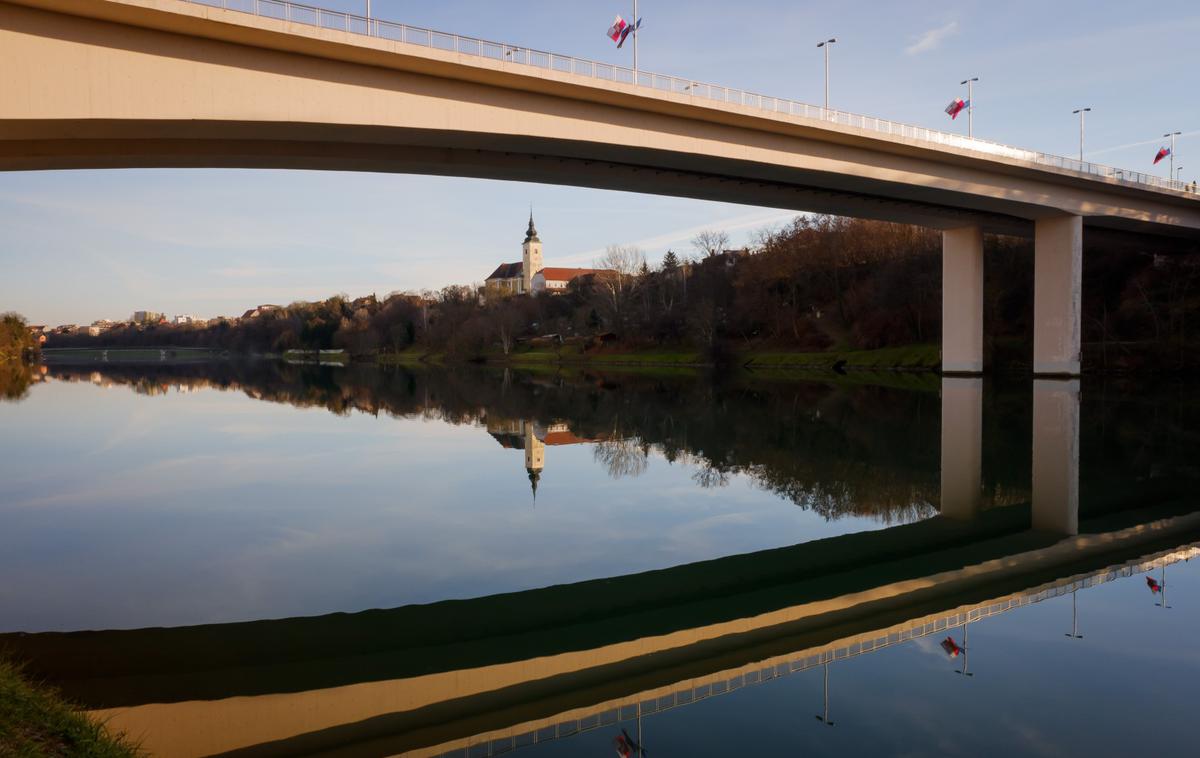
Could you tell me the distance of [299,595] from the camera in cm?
734

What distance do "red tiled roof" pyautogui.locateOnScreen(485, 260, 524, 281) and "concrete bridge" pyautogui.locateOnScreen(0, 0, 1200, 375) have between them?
436 ft

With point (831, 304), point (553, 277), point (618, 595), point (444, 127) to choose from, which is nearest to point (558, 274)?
point (553, 277)

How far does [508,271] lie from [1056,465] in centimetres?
15914

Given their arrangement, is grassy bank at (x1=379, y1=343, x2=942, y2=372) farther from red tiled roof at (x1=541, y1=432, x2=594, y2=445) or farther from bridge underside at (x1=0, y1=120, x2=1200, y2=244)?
red tiled roof at (x1=541, y1=432, x2=594, y2=445)

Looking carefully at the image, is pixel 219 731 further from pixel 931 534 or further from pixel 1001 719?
pixel 931 534

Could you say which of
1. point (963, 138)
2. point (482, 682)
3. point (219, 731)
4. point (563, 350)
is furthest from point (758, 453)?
point (563, 350)

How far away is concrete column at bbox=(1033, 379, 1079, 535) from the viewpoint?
10.2 metres

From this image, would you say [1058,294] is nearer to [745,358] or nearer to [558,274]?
[745,358]

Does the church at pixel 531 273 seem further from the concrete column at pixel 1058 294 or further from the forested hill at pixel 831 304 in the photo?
the concrete column at pixel 1058 294

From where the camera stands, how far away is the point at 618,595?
7207mm

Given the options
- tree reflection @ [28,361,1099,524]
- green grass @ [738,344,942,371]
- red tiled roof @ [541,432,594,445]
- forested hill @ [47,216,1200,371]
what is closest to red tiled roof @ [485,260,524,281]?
forested hill @ [47,216,1200,371]

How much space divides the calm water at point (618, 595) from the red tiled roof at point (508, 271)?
152223 mm

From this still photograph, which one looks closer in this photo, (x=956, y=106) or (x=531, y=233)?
(x=956, y=106)

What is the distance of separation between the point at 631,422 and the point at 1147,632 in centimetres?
1630
